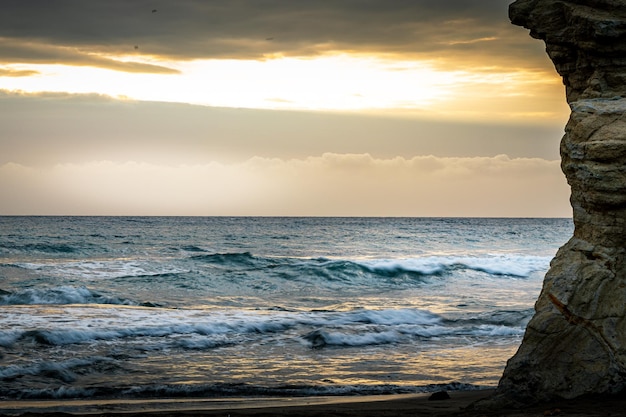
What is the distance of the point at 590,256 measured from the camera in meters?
8.95

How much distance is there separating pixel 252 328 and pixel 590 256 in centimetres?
1048

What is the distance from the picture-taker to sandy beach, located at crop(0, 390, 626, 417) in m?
8.30

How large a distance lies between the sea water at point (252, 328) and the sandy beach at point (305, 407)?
0.56 m

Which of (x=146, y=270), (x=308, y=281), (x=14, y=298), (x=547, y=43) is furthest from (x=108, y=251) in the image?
(x=547, y=43)

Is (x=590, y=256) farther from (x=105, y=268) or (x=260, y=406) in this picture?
(x=105, y=268)

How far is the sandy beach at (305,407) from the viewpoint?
27.2ft

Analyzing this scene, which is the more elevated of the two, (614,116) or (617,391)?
(614,116)

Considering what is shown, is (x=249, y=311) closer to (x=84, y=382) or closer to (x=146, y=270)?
(x=84, y=382)

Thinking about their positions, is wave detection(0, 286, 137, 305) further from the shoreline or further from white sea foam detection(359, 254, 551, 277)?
white sea foam detection(359, 254, 551, 277)

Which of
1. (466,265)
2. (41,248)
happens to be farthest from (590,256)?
(41,248)

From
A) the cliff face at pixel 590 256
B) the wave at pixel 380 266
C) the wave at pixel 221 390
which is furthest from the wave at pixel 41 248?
the cliff face at pixel 590 256

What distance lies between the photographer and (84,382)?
1235 cm

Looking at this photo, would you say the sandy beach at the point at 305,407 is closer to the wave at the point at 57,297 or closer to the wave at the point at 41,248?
the wave at the point at 57,297

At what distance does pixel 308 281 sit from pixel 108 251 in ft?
62.7
